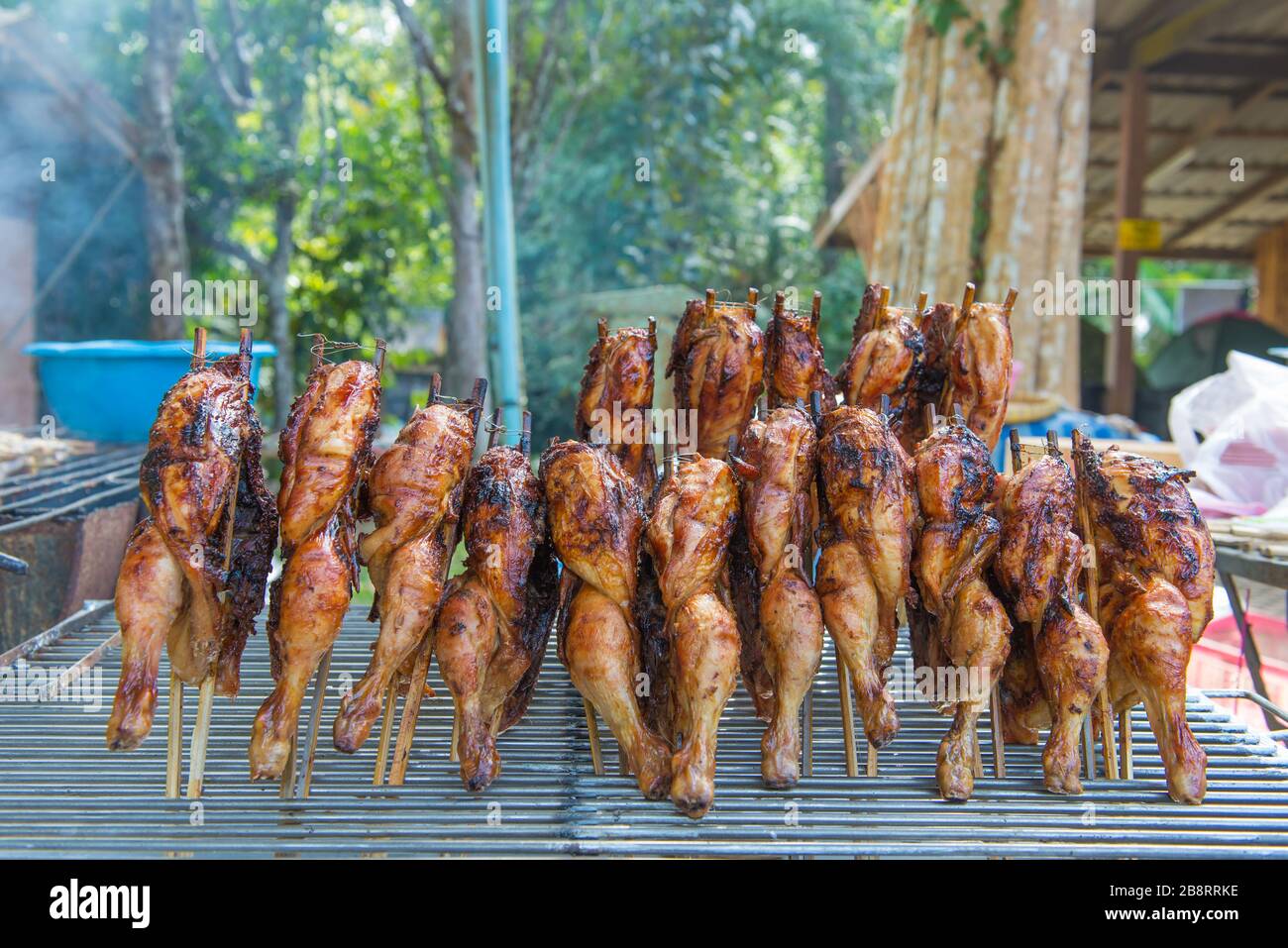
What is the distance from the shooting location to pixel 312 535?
279 cm

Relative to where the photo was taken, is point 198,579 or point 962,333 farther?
point 962,333

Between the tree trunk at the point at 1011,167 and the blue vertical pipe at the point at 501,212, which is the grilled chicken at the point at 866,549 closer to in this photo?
the blue vertical pipe at the point at 501,212

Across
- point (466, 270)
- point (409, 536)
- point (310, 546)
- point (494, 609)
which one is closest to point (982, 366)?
point (494, 609)

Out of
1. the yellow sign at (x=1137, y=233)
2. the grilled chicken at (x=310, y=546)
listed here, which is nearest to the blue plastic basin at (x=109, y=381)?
the grilled chicken at (x=310, y=546)

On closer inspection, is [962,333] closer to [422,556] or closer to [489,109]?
[422,556]

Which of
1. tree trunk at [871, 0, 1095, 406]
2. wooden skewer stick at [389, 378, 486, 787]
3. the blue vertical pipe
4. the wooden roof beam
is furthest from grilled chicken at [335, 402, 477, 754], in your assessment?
the wooden roof beam

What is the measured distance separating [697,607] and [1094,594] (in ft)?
4.47

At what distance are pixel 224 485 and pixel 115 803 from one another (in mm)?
960

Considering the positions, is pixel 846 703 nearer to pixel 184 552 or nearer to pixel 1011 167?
pixel 184 552

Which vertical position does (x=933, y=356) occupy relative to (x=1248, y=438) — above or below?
above

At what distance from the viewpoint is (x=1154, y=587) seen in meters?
2.97

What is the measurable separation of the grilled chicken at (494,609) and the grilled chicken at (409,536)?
8cm

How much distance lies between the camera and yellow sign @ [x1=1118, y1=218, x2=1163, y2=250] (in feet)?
33.1
